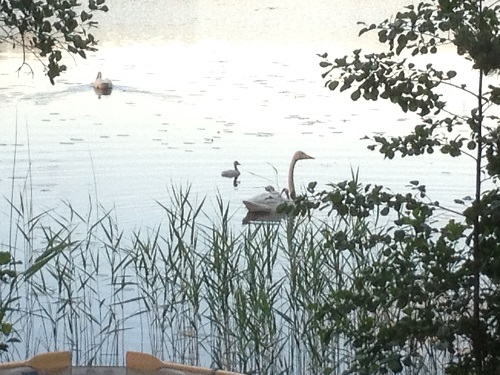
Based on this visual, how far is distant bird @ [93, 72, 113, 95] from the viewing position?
406 inches

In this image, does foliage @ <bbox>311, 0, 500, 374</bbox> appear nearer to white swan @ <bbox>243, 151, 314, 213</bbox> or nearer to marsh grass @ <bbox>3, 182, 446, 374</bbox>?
marsh grass @ <bbox>3, 182, 446, 374</bbox>

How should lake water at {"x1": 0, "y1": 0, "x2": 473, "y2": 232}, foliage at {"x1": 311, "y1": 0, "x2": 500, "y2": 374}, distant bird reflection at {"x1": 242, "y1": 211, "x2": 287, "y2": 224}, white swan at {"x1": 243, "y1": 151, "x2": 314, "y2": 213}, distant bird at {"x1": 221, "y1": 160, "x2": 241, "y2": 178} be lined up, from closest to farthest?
foliage at {"x1": 311, "y1": 0, "x2": 500, "y2": 374}
distant bird reflection at {"x1": 242, "y1": 211, "x2": 287, "y2": 224}
white swan at {"x1": 243, "y1": 151, "x2": 314, "y2": 213}
lake water at {"x1": 0, "y1": 0, "x2": 473, "y2": 232}
distant bird at {"x1": 221, "y1": 160, "x2": 241, "y2": 178}

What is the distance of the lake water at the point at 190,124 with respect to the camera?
720 cm

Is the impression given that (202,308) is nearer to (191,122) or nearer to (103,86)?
(191,122)

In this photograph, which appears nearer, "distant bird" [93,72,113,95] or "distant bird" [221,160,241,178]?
Result: "distant bird" [221,160,241,178]

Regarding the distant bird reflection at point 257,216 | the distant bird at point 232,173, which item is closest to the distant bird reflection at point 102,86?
the distant bird at point 232,173

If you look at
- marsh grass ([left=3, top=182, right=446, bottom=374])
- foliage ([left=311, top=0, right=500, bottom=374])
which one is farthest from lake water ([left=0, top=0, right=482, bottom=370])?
foliage ([left=311, top=0, right=500, bottom=374])

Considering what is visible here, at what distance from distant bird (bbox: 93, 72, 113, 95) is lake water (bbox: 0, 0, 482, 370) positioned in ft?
0.29

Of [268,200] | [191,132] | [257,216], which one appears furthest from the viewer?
[191,132]

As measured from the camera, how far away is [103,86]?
1032 cm

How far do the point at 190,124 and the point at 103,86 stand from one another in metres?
1.56

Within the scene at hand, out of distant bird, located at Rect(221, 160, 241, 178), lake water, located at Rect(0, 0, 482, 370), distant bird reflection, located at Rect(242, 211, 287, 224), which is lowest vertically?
distant bird reflection, located at Rect(242, 211, 287, 224)

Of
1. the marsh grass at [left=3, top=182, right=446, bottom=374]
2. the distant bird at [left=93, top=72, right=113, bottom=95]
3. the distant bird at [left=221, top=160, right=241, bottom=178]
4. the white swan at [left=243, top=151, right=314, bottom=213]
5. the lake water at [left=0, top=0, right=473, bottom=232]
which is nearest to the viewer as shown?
the marsh grass at [left=3, top=182, right=446, bottom=374]

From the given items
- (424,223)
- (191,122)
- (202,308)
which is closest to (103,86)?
(191,122)
